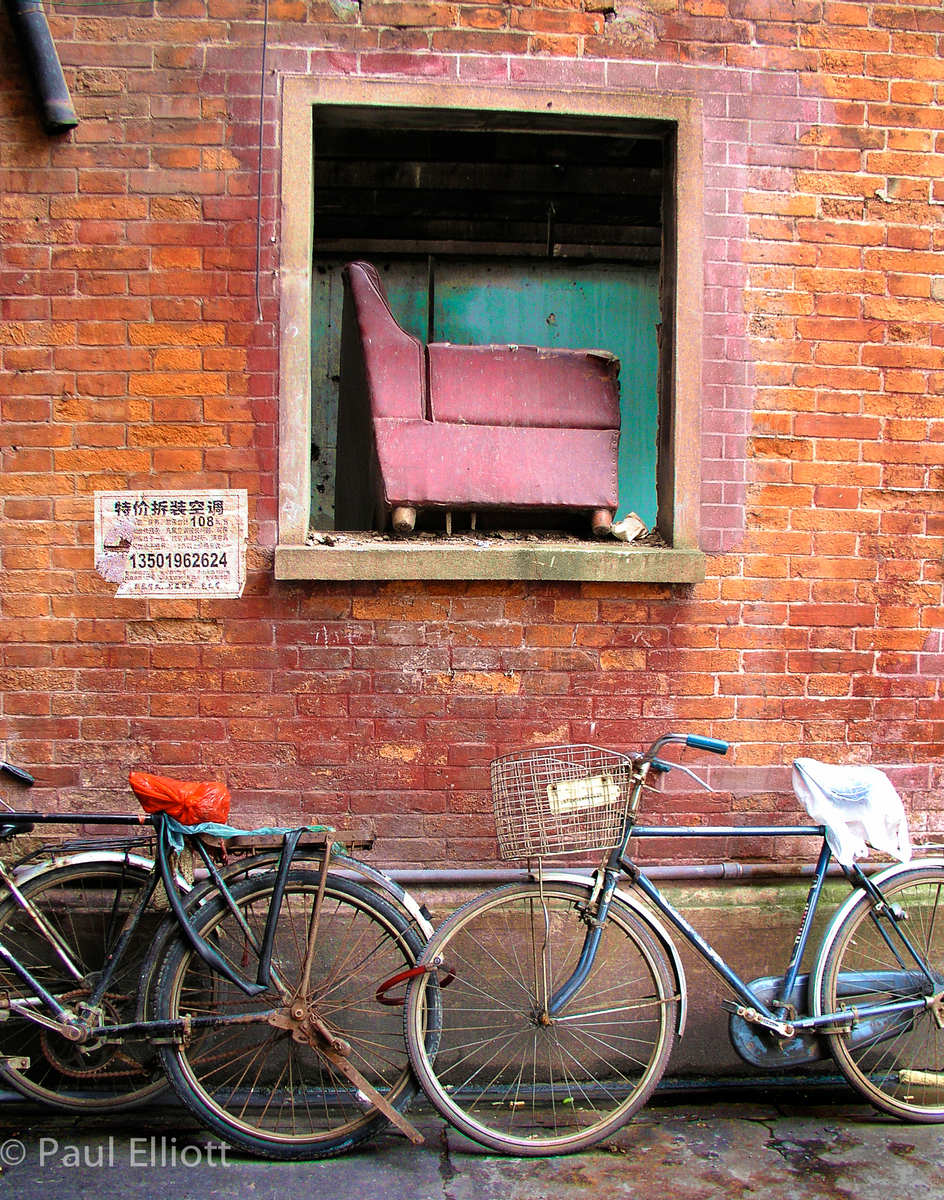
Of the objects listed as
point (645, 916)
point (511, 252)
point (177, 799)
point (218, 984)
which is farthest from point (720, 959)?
point (511, 252)

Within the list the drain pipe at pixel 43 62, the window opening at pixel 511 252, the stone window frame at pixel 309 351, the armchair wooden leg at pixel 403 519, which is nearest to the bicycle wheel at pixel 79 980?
the stone window frame at pixel 309 351

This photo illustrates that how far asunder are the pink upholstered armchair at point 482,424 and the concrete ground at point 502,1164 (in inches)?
87.3

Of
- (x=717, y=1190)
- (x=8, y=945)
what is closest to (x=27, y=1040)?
(x=8, y=945)

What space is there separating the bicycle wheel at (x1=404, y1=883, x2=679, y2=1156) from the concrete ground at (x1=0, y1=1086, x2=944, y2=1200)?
0.44ft

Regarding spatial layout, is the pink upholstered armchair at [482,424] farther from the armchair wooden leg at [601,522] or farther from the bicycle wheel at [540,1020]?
the bicycle wheel at [540,1020]

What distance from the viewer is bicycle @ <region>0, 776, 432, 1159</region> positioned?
2932mm

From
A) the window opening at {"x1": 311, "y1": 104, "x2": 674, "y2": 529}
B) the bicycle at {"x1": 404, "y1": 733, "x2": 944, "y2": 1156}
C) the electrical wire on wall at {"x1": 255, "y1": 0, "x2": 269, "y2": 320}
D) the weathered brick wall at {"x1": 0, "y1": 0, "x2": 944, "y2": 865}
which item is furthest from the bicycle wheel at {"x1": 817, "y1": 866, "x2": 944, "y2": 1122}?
the electrical wire on wall at {"x1": 255, "y1": 0, "x2": 269, "y2": 320}

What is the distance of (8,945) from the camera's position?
332cm

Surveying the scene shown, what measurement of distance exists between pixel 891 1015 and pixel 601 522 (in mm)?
2072

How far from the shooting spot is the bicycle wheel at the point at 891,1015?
3.14m

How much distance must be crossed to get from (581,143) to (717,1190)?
4378mm

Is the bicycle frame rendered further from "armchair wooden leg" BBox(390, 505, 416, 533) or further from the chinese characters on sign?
the chinese characters on sign

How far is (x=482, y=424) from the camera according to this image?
375cm

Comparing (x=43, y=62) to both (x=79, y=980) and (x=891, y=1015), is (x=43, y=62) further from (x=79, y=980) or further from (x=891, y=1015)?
(x=891, y=1015)
